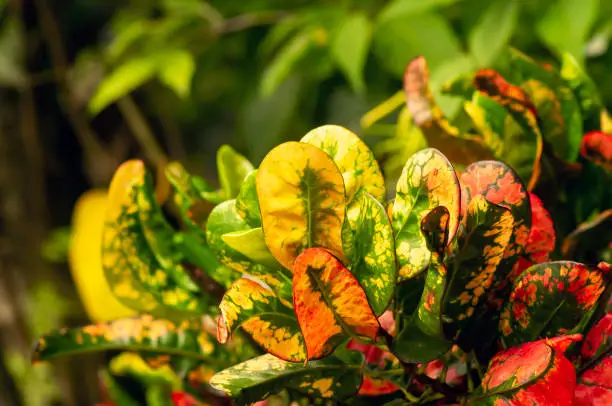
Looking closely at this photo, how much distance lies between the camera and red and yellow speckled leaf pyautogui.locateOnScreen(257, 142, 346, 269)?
0.65 feet

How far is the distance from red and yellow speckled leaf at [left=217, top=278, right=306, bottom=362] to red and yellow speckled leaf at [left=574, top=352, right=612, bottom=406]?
0.08m

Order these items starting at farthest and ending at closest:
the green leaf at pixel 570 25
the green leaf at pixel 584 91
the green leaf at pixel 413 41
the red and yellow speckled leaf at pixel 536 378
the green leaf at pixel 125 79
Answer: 1. the green leaf at pixel 125 79
2. the green leaf at pixel 413 41
3. the green leaf at pixel 570 25
4. the green leaf at pixel 584 91
5. the red and yellow speckled leaf at pixel 536 378

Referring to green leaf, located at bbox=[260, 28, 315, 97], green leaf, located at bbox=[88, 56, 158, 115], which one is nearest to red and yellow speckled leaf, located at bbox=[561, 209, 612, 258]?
green leaf, located at bbox=[260, 28, 315, 97]

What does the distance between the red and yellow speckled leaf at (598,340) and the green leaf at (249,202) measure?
0.11 metres

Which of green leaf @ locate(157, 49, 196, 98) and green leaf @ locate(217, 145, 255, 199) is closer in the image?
green leaf @ locate(217, 145, 255, 199)

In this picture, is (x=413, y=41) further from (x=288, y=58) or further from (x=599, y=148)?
(x=599, y=148)

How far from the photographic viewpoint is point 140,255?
277 mm

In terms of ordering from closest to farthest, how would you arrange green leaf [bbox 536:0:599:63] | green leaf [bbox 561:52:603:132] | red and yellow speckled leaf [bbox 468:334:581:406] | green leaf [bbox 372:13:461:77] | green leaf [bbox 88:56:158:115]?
1. red and yellow speckled leaf [bbox 468:334:581:406]
2. green leaf [bbox 561:52:603:132]
3. green leaf [bbox 536:0:599:63]
4. green leaf [bbox 372:13:461:77]
5. green leaf [bbox 88:56:158:115]

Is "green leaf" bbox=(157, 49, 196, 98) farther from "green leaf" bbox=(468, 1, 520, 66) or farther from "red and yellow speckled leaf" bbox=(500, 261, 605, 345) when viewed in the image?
"red and yellow speckled leaf" bbox=(500, 261, 605, 345)

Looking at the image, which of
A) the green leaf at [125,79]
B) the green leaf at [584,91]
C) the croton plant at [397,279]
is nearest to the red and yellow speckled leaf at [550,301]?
the croton plant at [397,279]

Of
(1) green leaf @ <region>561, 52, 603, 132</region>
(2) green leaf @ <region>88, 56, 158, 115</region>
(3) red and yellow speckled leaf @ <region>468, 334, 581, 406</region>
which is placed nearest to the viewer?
(3) red and yellow speckled leaf @ <region>468, 334, 581, 406</region>

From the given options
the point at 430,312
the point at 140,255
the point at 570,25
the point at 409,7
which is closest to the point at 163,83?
Result: the point at 409,7

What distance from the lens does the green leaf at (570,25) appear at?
1.79 ft

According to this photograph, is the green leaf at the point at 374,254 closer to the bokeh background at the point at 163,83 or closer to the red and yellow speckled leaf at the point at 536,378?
the red and yellow speckled leaf at the point at 536,378
